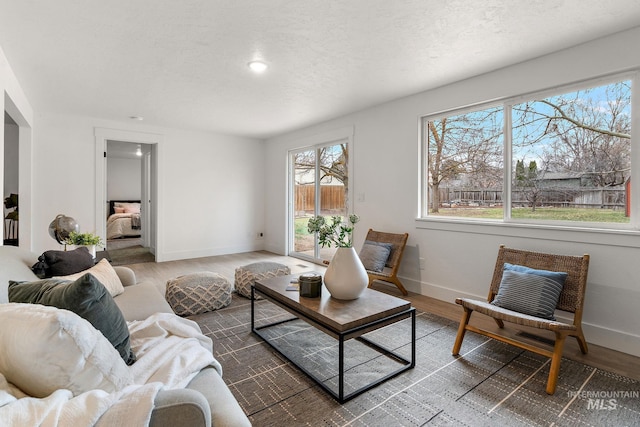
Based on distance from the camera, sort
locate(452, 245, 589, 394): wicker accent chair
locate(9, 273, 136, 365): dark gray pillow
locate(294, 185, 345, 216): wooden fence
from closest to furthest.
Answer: locate(9, 273, 136, 365): dark gray pillow → locate(452, 245, 589, 394): wicker accent chair → locate(294, 185, 345, 216): wooden fence

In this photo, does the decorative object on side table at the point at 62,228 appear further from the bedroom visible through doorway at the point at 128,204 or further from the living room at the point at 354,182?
the bedroom visible through doorway at the point at 128,204

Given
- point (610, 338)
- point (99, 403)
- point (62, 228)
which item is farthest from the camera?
point (62, 228)

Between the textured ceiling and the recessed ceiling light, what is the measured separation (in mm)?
65

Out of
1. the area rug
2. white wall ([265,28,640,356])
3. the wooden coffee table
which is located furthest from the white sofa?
white wall ([265,28,640,356])

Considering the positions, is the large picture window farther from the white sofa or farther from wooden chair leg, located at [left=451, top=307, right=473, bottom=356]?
the white sofa

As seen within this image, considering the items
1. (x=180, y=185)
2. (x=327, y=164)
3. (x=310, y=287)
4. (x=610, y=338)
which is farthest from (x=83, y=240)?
(x=610, y=338)

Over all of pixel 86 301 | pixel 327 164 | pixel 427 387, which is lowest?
pixel 427 387

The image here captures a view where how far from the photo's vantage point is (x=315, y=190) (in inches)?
224

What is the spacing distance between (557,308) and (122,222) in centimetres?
918

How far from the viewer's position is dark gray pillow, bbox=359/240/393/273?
3.79 metres

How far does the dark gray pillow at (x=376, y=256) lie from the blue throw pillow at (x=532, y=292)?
1.45 meters

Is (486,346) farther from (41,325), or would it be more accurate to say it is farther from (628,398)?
(41,325)

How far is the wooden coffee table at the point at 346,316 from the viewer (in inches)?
72.1

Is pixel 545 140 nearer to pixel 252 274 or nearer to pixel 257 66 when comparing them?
pixel 257 66
